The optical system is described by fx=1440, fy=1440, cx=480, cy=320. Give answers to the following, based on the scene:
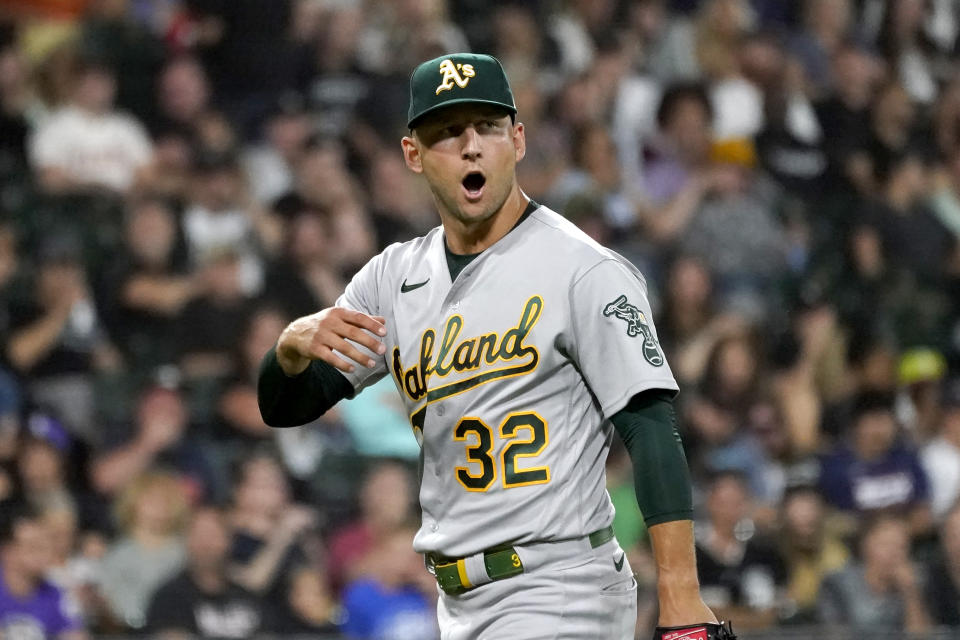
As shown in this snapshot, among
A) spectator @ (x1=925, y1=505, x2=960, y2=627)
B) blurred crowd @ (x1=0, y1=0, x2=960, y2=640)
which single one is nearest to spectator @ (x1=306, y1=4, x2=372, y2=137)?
blurred crowd @ (x1=0, y1=0, x2=960, y2=640)

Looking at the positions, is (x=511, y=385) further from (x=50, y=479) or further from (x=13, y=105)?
(x=13, y=105)

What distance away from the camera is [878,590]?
22.0ft

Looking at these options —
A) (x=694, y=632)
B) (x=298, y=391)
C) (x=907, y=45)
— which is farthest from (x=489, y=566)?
(x=907, y=45)

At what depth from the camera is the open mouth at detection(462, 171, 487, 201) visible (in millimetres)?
3023

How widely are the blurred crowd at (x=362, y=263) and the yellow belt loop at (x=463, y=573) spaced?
3.15 meters

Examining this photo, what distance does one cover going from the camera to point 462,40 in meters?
8.73

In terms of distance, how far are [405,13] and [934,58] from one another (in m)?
4.06

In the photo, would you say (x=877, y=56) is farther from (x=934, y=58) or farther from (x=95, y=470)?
(x=95, y=470)

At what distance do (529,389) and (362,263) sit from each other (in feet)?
14.7

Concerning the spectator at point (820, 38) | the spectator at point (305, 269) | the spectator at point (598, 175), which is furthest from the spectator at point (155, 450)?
the spectator at point (820, 38)

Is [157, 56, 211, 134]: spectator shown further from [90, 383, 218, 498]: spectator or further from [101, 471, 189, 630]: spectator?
[101, 471, 189, 630]: spectator

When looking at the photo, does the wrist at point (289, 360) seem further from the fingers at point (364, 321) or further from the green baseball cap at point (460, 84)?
the green baseball cap at point (460, 84)

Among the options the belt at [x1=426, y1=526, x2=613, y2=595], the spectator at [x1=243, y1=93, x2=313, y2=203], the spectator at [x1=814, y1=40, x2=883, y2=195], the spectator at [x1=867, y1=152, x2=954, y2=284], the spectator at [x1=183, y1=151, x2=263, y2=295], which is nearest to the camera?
the belt at [x1=426, y1=526, x2=613, y2=595]

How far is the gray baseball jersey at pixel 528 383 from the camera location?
2.83m
